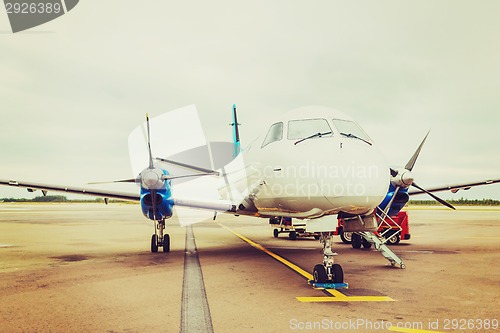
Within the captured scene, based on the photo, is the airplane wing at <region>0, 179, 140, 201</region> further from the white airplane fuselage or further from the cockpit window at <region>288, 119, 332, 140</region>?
the cockpit window at <region>288, 119, 332, 140</region>

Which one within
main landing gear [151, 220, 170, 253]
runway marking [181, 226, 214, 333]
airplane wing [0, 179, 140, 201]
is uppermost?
airplane wing [0, 179, 140, 201]

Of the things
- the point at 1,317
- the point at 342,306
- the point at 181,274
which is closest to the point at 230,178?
the point at 181,274

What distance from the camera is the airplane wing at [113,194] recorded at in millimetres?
11711

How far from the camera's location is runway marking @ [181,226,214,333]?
475cm

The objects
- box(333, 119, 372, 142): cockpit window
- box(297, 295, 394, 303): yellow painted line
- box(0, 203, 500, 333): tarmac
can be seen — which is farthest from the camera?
box(333, 119, 372, 142): cockpit window

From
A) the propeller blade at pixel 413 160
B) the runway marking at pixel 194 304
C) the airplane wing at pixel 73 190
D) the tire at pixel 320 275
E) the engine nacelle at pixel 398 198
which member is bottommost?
the runway marking at pixel 194 304

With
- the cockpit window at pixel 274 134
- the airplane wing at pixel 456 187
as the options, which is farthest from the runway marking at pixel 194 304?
the airplane wing at pixel 456 187

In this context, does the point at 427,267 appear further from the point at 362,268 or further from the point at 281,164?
the point at 281,164

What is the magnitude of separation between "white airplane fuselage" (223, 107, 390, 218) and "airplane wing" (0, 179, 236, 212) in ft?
11.4

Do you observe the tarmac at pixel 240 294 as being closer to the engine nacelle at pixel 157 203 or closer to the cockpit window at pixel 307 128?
the engine nacelle at pixel 157 203

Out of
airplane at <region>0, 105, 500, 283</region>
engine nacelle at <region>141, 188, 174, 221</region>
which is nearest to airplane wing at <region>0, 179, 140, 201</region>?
engine nacelle at <region>141, 188, 174, 221</region>

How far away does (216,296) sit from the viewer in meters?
6.37

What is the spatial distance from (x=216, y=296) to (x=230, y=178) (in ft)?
18.1

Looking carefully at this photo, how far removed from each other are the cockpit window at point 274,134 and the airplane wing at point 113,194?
11.2ft
